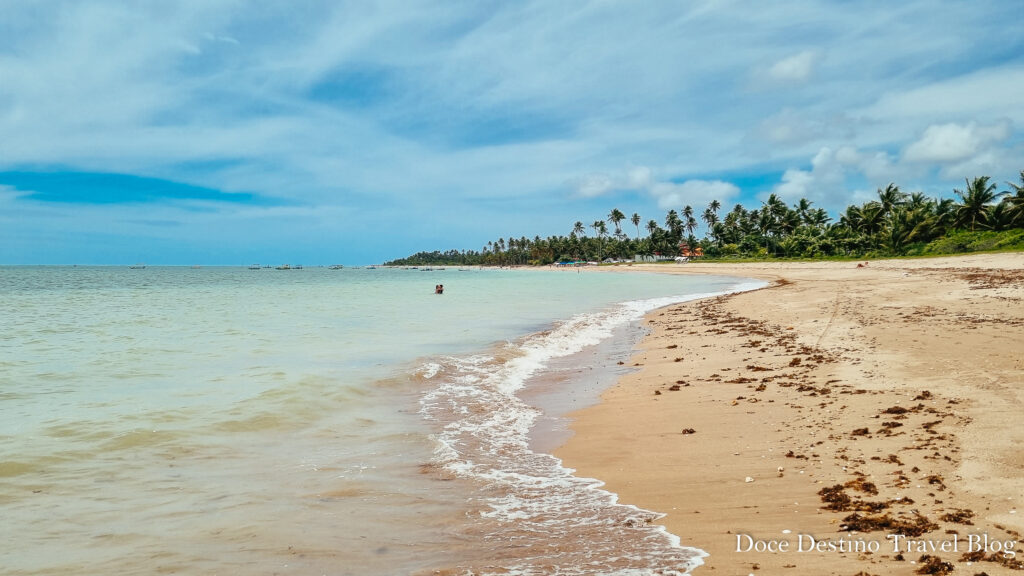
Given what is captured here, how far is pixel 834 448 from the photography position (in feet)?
19.0

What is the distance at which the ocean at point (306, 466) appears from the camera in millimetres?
4383

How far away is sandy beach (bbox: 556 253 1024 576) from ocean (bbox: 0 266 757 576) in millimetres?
554

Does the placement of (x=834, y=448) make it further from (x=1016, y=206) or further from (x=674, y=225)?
(x=674, y=225)

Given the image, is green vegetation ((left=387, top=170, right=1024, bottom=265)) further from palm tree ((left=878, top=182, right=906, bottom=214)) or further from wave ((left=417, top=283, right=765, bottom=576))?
wave ((left=417, top=283, right=765, bottom=576))

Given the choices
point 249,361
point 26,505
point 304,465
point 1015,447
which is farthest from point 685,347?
point 26,505

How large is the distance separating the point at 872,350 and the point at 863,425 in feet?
17.3

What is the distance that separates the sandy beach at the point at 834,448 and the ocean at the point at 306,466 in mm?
554

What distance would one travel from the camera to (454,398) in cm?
1048

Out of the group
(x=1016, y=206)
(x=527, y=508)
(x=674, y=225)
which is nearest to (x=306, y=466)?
(x=527, y=508)

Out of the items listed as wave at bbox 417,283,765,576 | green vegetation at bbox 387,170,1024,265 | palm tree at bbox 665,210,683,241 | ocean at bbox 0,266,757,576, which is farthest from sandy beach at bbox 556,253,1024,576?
palm tree at bbox 665,210,683,241

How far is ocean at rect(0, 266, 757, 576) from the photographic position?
4.38 metres

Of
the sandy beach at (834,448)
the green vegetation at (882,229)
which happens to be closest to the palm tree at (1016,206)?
the green vegetation at (882,229)

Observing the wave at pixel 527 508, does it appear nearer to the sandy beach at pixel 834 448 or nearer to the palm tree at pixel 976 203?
the sandy beach at pixel 834 448

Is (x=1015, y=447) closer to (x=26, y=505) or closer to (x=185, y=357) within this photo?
(x=26, y=505)
